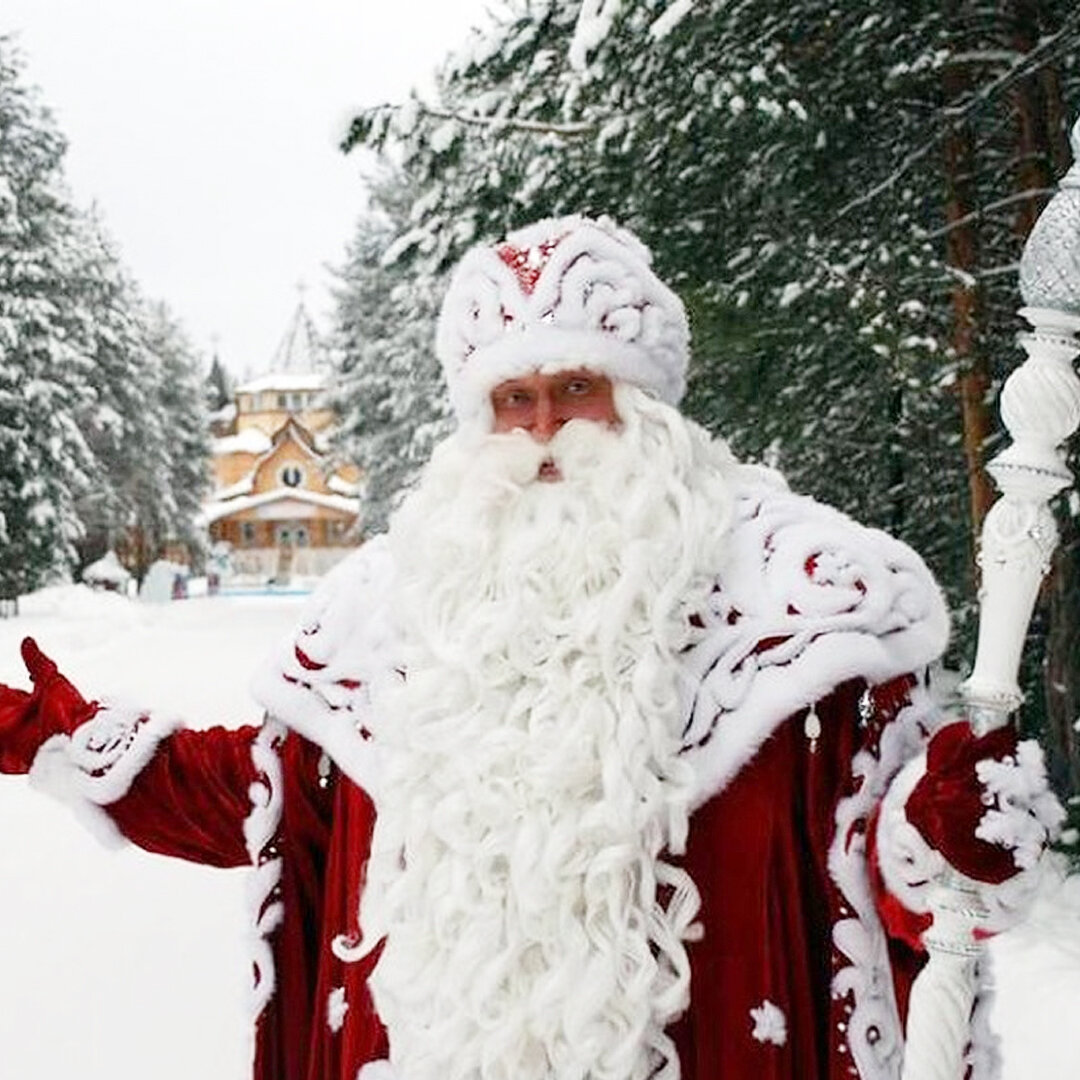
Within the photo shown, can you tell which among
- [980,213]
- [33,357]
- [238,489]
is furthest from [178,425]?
[980,213]

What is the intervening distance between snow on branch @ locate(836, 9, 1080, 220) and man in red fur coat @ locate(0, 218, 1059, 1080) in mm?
4788

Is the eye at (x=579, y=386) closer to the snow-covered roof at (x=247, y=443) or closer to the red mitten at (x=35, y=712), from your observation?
the red mitten at (x=35, y=712)

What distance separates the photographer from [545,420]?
8.38ft

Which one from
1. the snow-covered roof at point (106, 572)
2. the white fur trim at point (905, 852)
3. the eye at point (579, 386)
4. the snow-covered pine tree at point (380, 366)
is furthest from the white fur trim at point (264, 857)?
the snow-covered roof at point (106, 572)

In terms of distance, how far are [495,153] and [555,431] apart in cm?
595

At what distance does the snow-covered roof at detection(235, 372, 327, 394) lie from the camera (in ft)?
327

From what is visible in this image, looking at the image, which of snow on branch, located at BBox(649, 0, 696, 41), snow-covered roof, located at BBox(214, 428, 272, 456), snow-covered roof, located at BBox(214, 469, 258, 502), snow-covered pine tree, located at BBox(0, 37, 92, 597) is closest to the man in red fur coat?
snow on branch, located at BBox(649, 0, 696, 41)

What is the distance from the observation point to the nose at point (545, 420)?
254 centimetres

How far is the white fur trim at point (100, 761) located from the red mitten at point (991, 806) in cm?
147

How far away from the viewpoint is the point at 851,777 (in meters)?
2.27

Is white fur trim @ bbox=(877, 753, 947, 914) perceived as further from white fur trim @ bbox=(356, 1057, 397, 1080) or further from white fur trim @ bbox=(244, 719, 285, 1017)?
white fur trim @ bbox=(244, 719, 285, 1017)

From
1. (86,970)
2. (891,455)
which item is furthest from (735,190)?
(86,970)

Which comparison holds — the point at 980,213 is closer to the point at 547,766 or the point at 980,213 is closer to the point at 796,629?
the point at 796,629

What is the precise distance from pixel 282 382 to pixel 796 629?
100405 millimetres
